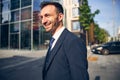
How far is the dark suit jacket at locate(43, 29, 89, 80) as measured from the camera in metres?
1.53

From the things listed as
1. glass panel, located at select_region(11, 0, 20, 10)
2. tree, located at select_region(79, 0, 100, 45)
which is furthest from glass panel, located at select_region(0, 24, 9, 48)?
tree, located at select_region(79, 0, 100, 45)

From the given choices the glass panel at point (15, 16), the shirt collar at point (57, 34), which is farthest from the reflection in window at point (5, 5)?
the shirt collar at point (57, 34)

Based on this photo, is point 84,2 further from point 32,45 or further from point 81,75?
point 32,45

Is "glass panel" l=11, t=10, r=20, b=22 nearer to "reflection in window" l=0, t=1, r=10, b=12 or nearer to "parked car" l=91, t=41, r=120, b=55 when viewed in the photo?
"reflection in window" l=0, t=1, r=10, b=12

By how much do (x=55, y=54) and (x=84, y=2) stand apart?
6245 millimetres

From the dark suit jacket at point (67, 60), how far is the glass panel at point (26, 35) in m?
19.1

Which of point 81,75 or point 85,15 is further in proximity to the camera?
point 85,15

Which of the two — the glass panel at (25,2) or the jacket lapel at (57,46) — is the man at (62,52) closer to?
the jacket lapel at (57,46)

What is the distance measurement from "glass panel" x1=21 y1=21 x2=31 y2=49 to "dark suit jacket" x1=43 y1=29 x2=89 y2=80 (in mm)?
19097

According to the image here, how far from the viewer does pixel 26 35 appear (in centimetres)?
2114

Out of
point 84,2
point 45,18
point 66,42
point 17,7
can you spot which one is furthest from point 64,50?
point 17,7

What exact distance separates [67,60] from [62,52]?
0.07 metres

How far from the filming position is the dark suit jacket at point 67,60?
5.03 feet

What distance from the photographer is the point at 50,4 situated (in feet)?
6.07
